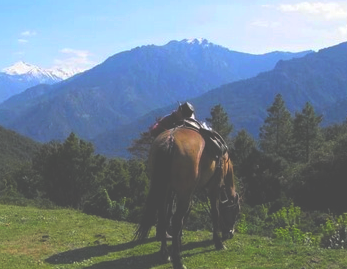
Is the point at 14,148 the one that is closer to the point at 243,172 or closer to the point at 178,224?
the point at 243,172

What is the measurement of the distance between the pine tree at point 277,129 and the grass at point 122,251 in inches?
2886

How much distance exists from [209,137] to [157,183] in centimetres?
191

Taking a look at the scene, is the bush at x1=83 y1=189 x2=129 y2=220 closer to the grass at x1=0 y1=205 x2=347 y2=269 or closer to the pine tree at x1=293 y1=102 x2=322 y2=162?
the grass at x1=0 y1=205 x2=347 y2=269

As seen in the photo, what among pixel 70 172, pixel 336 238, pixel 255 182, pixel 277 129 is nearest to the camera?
pixel 336 238

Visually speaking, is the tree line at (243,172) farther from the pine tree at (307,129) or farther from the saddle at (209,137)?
the saddle at (209,137)

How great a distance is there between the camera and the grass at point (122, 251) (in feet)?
33.1

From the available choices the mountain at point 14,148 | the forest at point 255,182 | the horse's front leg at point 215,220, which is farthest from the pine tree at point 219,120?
the mountain at point 14,148

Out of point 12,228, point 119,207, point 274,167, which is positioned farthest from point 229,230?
point 274,167

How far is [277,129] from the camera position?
88.7 meters

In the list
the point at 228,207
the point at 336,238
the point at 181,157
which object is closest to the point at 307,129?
the point at 336,238

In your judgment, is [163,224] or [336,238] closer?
[163,224]

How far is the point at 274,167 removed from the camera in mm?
59750

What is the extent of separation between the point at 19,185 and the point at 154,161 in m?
77.5

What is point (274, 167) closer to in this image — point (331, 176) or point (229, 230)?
point (331, 176)
